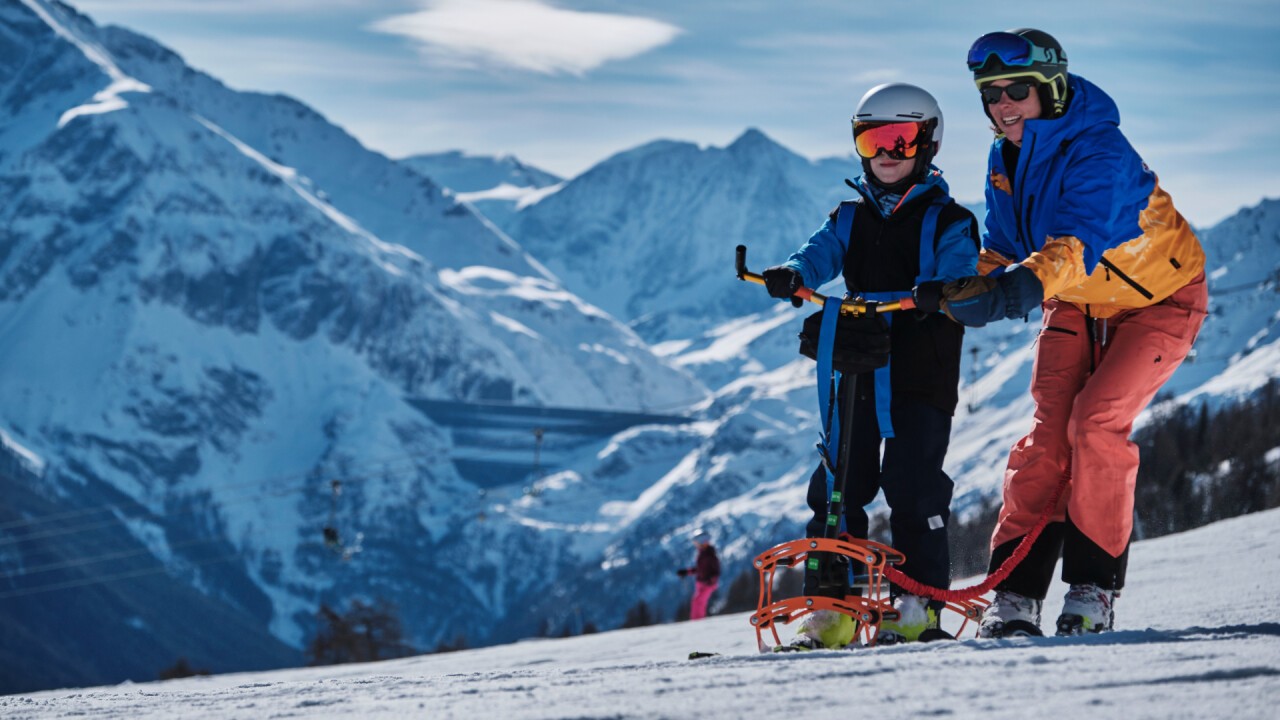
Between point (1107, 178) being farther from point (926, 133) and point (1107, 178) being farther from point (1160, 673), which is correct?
point (1160, 673)

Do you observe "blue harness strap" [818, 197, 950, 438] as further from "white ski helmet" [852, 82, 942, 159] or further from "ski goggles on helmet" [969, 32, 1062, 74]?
"ski goggles on helmet" [969, 32, 1062, 74]

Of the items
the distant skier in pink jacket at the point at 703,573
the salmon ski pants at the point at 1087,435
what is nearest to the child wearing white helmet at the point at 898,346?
the salmon ski pants at the point at 1087,435

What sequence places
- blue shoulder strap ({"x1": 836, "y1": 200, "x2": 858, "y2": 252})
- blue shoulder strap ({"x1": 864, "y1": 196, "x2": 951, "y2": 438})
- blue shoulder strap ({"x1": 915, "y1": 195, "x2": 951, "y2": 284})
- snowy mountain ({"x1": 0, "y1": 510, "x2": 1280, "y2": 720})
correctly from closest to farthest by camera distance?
snowy mountain ({"x1": 0, "y1": 510, "x2": 1280, "y2": 720}) < blue shoulder strap ({"x1": 864, "y1": 196, "x2": 951, "y2": 438}) < blue shoulder strap ({"x1": 915, "y1": 195, "x2": 951, "y2": 284}) < blue shoulder strap ({"x1": 836, "y1": 200, "x2": 858, "y2": 252})

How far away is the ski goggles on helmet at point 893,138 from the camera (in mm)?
6008

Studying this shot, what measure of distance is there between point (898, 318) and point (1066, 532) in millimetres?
1096

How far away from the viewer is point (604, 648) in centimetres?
1448

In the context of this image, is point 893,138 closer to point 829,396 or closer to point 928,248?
point 928,248

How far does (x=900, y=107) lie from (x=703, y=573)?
48.3ft

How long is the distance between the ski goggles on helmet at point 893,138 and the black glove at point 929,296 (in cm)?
92

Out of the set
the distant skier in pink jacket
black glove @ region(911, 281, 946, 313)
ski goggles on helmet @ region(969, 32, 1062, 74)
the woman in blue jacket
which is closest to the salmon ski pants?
the woman in blue jacket

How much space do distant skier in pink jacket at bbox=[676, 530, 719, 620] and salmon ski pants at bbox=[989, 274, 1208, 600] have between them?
44.3 ft

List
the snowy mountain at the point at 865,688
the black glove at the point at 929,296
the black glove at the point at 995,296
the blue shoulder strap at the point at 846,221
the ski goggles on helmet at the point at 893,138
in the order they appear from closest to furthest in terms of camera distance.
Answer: the snowy mountain at the point at 865,688, the black glove at the point at 995,296, the black glove at the point at 929,296, the ski goggles on helmet at the point at 893,138, the blue shoulder strap at the point at 846,221

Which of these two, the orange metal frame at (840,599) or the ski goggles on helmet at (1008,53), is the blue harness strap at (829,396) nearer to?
the orange metal frame at (840,599)

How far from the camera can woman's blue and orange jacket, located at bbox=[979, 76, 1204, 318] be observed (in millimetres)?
5363
